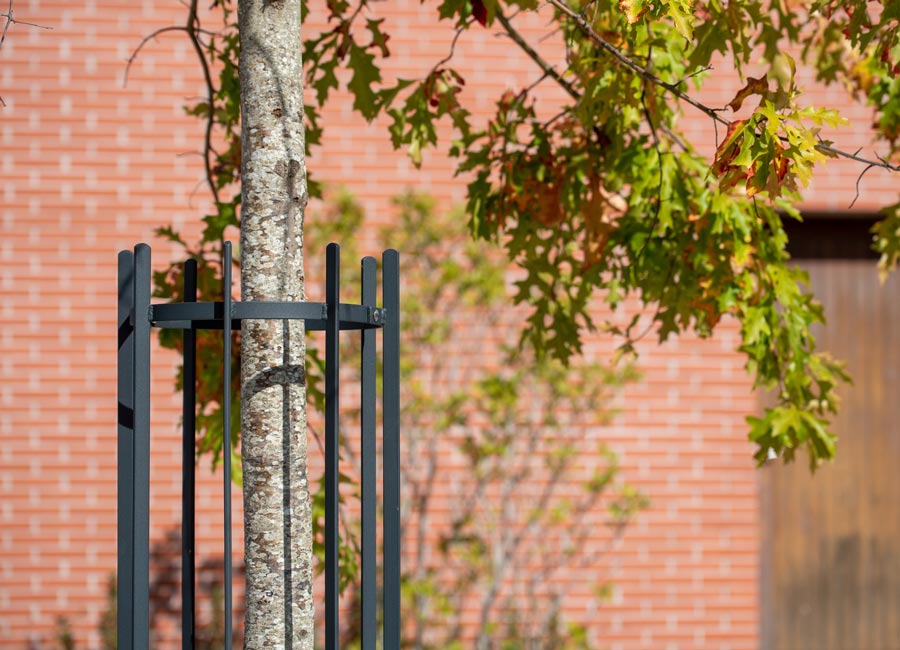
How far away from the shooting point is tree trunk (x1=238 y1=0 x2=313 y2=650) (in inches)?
85.7

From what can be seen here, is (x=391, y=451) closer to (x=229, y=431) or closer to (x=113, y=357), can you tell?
(x=229, y=431)

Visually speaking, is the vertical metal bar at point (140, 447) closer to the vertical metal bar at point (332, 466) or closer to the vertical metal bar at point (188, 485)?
the vertical metal bar at point (188, 485)

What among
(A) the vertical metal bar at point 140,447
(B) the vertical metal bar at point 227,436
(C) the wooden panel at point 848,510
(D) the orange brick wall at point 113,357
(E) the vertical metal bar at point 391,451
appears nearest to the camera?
(B) the vertical metal bar at point 227,436

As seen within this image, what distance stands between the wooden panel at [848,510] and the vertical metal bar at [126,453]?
5.13 m

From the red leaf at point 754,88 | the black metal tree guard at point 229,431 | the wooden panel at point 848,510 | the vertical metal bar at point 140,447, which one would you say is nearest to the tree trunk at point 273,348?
the black metal tree guard at point 229,431

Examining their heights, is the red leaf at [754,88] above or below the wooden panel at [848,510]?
above

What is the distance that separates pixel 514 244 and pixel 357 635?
3220 millimetres

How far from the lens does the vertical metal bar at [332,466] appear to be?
2098mm

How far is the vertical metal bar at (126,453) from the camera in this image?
219cm

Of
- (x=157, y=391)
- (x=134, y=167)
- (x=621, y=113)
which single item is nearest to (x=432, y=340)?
(x=157, y=391)

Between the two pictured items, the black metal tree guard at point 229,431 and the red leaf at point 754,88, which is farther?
the red leaf at point 754,88

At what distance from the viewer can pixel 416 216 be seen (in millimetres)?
6188

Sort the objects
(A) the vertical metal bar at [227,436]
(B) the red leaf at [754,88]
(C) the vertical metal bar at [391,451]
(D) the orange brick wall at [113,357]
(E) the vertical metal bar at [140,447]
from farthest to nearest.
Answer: (D) the orange brick wall at [113,357], (B) the red leaf at [754,88], (C) the vertical metal bar at [391,451], (E) the vertical metal bar at [140,447], (A) the vertical metal bar at [227,436]

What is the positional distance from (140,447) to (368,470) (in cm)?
47
